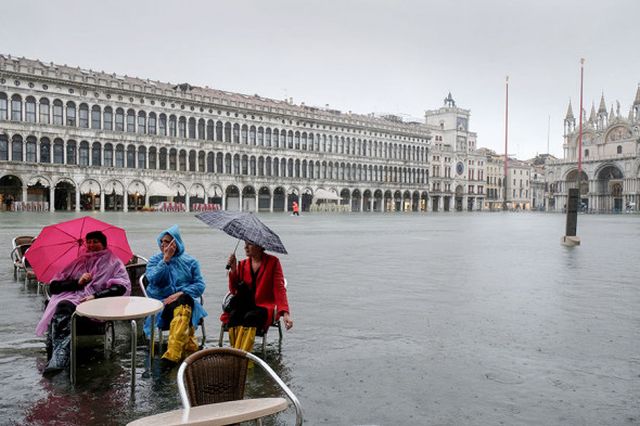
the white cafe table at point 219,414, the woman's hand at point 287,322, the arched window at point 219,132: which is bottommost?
the woman's hand at point 287,322

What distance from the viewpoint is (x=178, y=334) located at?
17.0 feet

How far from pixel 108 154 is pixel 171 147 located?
22.7ft

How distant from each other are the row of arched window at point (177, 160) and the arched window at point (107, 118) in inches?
71.0

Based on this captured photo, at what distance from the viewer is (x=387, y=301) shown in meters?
8.18

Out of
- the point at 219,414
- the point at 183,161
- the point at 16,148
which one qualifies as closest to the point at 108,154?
the point at 16,148

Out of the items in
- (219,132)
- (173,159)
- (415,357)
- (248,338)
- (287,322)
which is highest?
(219,132)

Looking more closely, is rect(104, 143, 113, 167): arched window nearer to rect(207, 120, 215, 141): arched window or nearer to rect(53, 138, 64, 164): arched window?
rect(53, 138, 64, 164): arched window

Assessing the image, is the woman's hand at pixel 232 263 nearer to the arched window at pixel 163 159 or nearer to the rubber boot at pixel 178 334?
the rubber boot at pixel 178 334

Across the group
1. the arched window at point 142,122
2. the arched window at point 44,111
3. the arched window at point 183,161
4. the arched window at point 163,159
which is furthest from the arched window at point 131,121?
the arched window at point 44,111

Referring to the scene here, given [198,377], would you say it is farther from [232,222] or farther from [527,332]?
[527,332]

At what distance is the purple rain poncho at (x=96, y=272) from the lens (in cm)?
550

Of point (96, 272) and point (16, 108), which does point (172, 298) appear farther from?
point (16, 108)

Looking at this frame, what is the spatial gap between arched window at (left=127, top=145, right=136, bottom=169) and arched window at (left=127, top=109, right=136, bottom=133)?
5.73 feet

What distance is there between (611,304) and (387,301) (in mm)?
3202
